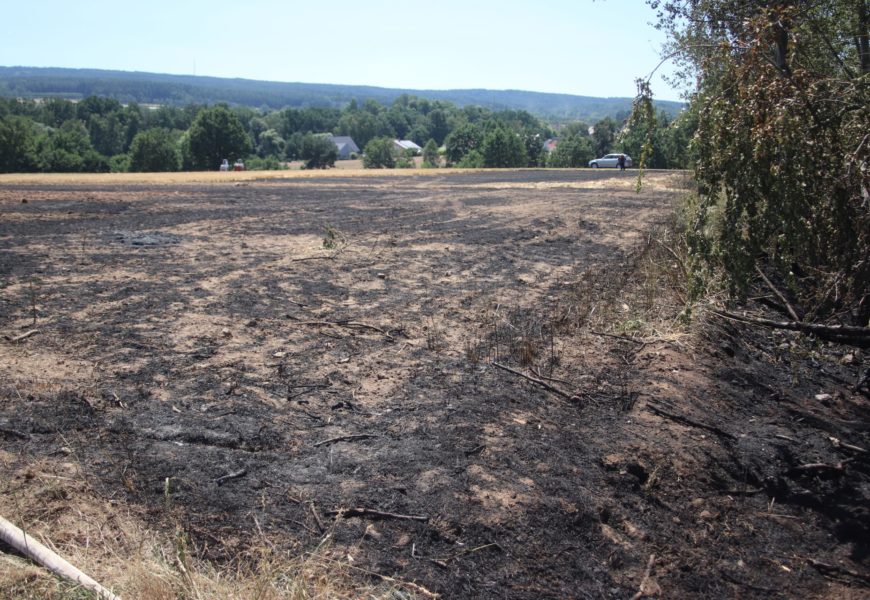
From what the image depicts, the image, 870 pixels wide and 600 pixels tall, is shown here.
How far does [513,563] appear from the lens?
4074 mm

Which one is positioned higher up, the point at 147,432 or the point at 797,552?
the point at 147,432

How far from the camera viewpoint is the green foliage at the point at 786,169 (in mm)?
5961

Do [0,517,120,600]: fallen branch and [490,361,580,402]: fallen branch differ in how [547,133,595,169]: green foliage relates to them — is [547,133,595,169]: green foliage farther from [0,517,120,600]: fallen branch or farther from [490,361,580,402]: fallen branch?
[0,517,120,600]: fallen branch

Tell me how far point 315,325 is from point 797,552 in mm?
5102

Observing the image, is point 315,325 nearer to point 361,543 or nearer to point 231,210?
point 361,543

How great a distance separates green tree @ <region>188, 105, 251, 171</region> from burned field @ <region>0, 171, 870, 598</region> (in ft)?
256

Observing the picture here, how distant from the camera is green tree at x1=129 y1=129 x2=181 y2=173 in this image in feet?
285

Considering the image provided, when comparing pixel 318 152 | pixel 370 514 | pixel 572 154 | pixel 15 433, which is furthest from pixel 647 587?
pixel 318 152

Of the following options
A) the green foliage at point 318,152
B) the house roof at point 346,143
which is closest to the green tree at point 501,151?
the green foliage at point 318,152

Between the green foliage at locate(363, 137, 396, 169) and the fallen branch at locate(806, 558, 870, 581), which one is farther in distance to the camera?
the green foliage at locate(363, 137, 396, 169)

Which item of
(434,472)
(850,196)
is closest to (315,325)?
(434,472)

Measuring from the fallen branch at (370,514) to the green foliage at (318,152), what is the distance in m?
120

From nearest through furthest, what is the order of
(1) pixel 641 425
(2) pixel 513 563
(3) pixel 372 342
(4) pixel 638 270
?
1. (2) pixel 513 563
2. (1) pixel 641 425
3. (3) pixel 372 342
4. (4) pixel 638 270

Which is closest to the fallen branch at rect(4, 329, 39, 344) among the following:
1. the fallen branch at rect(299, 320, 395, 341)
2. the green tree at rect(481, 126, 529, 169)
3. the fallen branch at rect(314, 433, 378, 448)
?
the fallen branch at rect(299, 320, 395, 341)
